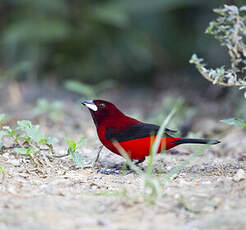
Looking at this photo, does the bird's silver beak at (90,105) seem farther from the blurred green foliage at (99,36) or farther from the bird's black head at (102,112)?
the blurred green foliage at (99,36)

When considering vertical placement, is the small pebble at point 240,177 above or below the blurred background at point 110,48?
below

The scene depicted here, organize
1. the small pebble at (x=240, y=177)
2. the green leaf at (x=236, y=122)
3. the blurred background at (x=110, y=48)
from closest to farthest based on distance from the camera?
1. the small pebble at (x=240, y=177)
2. the green leaf at (x=236, y=122)
3. the blurred background at (x=110, y=48)

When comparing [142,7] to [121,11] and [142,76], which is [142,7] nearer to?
[121,11]

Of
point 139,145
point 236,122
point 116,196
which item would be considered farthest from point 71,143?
point 236,122

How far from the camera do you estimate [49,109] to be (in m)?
5.92

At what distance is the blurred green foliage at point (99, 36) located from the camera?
26.7 feet

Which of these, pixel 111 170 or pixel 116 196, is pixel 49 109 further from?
pixel 116 196

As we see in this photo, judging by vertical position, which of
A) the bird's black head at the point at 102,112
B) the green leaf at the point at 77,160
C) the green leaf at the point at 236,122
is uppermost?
the bird's black head at the point at 102,112

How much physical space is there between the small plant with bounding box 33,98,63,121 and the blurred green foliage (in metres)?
2.15

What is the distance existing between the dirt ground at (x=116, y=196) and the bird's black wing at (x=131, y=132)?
31cm

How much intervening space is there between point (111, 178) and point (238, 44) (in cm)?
139

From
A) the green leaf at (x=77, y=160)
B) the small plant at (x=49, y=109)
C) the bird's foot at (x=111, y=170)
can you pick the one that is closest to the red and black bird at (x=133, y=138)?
the bird's foot at (x=111, y=170)

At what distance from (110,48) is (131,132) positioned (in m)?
5.10

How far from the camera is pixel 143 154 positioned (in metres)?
3.95
